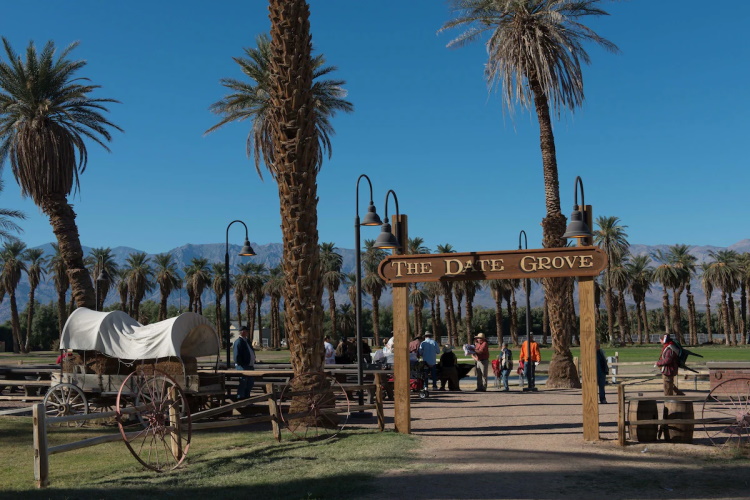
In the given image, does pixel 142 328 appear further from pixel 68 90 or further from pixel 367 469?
pixel 68 90

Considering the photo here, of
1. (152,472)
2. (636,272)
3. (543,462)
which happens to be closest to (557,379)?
(543,462)

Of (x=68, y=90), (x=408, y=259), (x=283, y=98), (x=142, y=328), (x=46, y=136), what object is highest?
(x=68, y=90)

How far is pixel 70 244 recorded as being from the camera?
2830cm

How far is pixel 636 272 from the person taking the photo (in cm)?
9344

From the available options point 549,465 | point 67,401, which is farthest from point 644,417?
point 67,401

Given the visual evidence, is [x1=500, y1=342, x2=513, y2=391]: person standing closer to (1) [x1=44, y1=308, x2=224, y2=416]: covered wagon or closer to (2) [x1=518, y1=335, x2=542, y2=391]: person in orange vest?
(2) [x1=518, y1=335, x2=542, y2=391]: person in orange vest

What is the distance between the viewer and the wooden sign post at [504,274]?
41.1 ft

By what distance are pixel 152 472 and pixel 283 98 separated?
758cm

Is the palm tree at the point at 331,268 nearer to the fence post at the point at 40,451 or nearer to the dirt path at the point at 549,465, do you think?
the dirt path at the point at 549,465

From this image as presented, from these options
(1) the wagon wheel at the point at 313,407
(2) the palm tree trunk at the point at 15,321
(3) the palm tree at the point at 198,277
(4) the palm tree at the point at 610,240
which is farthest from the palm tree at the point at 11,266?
(1) the wagon wheel at the point at 313,407

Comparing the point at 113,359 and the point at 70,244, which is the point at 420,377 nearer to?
the point at 113,359

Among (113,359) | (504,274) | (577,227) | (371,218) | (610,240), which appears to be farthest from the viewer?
(610,240)

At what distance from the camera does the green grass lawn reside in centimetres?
891

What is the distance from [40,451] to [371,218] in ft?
27.2
